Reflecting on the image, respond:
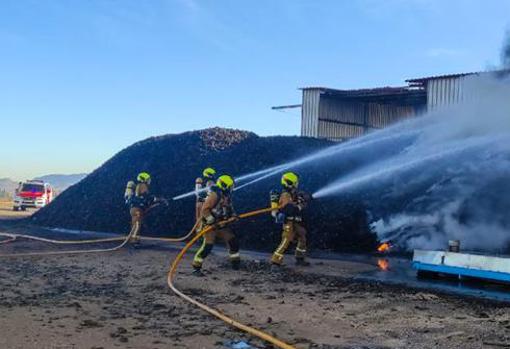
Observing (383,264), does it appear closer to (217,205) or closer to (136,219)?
(217,205)

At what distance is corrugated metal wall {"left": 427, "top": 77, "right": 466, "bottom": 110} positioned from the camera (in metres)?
19.0

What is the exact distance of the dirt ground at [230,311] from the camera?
234 inches

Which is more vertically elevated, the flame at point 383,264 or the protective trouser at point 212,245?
the protective trouser at point 212,245

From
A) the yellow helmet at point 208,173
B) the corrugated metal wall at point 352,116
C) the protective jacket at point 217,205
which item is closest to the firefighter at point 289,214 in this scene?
the protective jacket at point 217,205

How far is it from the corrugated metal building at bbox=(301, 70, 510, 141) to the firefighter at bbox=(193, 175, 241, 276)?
40.0 feet

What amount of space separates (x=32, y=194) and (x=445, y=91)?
23.9 meters

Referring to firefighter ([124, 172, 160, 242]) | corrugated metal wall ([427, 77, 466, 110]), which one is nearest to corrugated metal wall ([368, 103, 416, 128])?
corrugated metal wall ([427, 77, 466, 110])

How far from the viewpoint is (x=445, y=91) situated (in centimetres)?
1955

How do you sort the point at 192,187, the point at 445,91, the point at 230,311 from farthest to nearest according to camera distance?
the point at 192,187
the point at 445,91
the point at 230,311

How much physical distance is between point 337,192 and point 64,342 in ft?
38.8

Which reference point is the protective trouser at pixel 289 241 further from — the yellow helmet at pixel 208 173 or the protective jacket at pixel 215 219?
the yellow helmet at pixel 208 173

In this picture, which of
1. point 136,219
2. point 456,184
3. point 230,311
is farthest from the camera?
point 136,219

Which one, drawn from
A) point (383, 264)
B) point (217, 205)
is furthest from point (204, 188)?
point (383, 264)

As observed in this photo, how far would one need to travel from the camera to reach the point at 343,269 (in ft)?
37.2
